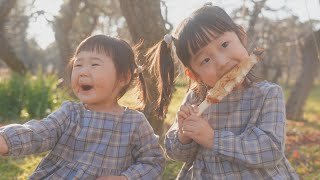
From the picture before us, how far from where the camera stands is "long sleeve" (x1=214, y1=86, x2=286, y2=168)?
2111mm

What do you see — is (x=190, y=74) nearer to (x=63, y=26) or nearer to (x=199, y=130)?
(x=199, y=130)

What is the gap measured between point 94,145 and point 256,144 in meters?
0.80

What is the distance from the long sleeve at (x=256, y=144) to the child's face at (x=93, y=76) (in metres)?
0.61

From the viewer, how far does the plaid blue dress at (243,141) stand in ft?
6.94

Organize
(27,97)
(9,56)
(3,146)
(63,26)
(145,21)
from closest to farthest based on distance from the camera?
(3,146) → (145,21) → (27,97) → (9,56) → (63,26)

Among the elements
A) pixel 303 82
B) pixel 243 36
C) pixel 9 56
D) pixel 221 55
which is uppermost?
pixel 9 56

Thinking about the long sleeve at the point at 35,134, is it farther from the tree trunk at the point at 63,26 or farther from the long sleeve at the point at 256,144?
the tree trunk at the point at 63,26

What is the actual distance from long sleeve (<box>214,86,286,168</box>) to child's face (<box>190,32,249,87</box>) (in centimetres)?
29

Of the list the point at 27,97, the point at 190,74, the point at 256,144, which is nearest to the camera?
the point at 256,144

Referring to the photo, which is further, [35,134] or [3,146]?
[35,134]

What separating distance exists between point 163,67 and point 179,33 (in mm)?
326

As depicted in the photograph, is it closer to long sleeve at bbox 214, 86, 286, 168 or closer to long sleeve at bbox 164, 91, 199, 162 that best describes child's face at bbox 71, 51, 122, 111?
long sleeve at bbox 164, 91, 199, 162

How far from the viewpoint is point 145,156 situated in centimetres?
233

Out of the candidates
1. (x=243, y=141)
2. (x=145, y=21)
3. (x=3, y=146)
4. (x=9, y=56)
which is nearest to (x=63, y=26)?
(x=9, y=56)
